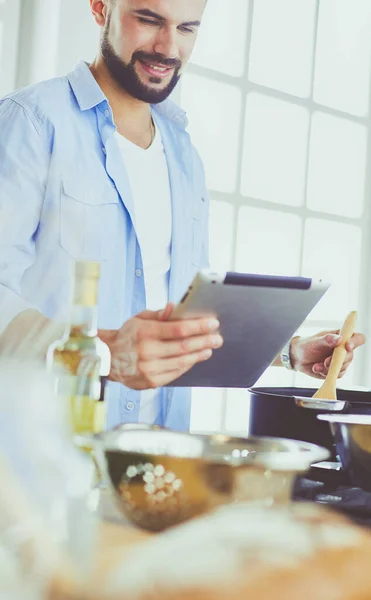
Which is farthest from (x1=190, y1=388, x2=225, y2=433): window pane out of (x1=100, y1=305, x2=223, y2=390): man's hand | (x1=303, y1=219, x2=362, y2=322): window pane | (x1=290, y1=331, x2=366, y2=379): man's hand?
(x1=100, y1=305, x2=223, y2=390): man's hand

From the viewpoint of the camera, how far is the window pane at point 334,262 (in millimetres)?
2918

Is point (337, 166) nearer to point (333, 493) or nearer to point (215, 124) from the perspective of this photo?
point (215, 124)

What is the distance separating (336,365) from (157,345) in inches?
13.0

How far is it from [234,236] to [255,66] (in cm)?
58

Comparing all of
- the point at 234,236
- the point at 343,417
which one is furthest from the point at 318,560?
the point at 234,236

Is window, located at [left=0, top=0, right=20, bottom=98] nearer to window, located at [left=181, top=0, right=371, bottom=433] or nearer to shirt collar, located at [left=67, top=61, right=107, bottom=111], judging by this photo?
shirt collar, located at [left=67, top=61, right=107, bottom=111]

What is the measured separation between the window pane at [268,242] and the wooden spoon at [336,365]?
1319 mm

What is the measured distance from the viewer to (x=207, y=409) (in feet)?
8.71

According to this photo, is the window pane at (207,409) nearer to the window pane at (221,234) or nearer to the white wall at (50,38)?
the window pane at (221,234)

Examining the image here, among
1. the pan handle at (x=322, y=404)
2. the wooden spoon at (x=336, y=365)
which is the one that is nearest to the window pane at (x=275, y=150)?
the wooden spoon at (x=336, y=365)

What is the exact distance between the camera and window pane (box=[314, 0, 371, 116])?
2900 mm

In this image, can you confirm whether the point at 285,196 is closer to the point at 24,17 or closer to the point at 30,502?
the point at 24,17

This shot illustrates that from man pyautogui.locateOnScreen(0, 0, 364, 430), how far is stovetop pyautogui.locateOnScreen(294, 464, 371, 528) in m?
0.54

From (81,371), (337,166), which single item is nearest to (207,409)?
(337,166)
